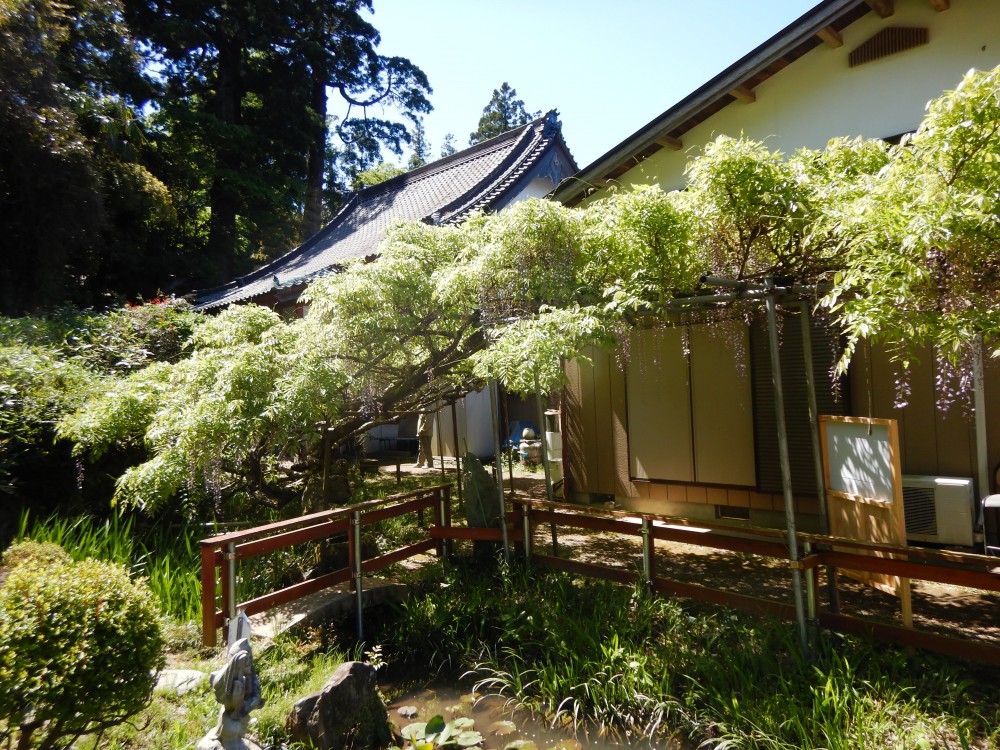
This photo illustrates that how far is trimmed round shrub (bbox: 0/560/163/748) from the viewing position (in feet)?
8.52

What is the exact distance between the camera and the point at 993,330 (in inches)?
128

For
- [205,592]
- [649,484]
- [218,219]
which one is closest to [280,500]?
[205,592]

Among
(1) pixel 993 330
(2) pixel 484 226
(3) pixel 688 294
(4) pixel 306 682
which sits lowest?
(4) pixel 306 682

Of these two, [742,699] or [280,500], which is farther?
[280,500]

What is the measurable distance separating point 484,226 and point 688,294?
2083 mm

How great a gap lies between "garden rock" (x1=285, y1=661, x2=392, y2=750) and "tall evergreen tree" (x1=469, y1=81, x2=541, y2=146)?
107 ft

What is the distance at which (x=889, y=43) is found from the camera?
247 inches

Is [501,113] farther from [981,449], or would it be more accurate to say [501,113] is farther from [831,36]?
[981,449]

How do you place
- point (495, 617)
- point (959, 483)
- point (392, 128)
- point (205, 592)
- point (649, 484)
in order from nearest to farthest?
point (205, 592)
point (495, 617)
point (959, 483)
point (649, 484)
point (392, 128)

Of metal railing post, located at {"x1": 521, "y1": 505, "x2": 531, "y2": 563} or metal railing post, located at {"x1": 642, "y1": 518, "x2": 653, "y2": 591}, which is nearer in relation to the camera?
metal railing post, located at {"x1": 642, "y1": 518, "x2": 653, "y2": 591}

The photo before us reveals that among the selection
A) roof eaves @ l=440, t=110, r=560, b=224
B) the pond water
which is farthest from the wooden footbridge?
roof eaves @ l=440, t=110, r=560, b=224

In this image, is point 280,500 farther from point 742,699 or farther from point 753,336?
point 753,336

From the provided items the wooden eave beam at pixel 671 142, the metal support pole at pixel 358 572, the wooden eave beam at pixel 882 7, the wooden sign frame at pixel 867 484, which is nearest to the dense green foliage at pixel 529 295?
the wooden sign frame at pixel 867 484

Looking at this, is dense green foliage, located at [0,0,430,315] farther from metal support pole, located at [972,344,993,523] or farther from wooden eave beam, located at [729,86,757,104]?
metal support pole, located at [972,344,993,523]
